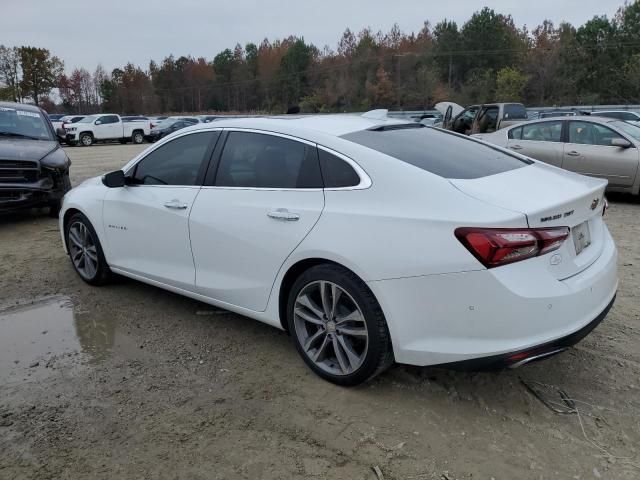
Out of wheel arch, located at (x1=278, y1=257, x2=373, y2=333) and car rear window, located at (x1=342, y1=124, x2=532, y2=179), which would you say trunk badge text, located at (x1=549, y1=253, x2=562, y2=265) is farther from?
wheel arch, located at (x1=278, y1=257, x2=373, y2=333)

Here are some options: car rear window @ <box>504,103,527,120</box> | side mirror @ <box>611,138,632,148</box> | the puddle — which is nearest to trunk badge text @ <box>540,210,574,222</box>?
the puddle

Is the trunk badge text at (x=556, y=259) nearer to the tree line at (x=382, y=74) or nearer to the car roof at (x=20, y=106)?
the car roof at (x=20, y=106)

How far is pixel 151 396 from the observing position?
323 cm

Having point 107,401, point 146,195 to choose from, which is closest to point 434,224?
point 107,401

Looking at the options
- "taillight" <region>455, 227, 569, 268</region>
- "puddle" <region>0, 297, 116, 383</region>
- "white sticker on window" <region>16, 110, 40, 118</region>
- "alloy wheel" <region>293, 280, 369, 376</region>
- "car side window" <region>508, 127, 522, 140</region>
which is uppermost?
"white sticker on window" <region>16, 110, 40, 118</region>

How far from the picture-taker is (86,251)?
506 cm

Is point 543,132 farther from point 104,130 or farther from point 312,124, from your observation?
point 104,130

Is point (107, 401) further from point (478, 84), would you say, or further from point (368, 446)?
point (478, 84)

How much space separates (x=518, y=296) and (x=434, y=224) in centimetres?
52

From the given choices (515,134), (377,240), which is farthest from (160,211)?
(515,134)

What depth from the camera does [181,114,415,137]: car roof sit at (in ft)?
11.6

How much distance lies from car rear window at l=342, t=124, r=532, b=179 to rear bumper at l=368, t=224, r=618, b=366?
0.67 m

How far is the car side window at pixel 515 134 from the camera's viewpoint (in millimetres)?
10148

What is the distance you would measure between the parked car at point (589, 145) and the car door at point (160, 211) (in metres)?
7.23
